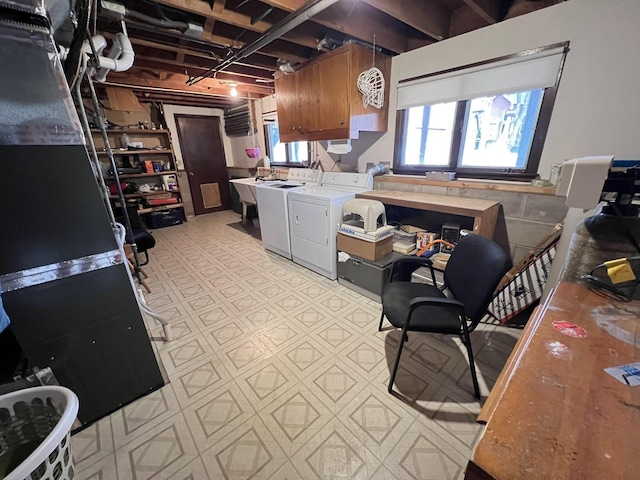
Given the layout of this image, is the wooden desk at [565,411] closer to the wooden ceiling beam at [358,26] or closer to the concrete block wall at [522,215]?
the concrete block wall at [522,215]

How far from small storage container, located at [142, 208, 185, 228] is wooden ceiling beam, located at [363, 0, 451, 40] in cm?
484

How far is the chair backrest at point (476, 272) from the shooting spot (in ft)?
4.10

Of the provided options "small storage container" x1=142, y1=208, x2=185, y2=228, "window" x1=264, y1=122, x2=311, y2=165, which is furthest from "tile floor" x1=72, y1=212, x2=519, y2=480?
"small storage container" x1=142, y1=208, x2=185, y2=228

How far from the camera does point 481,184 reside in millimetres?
2117

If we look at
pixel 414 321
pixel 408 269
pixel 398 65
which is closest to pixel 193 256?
pixel 408 269

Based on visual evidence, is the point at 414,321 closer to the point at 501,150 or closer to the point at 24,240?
the point at 501,150

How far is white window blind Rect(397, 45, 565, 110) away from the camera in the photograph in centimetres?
174

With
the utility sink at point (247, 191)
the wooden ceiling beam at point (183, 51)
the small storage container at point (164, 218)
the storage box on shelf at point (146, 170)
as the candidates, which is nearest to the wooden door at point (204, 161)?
the storage box on shelf at point (146, 170)

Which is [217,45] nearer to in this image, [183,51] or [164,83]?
[183,51]

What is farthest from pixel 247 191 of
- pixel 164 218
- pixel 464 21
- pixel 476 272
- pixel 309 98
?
pixel 476 272

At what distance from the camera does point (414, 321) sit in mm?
1382

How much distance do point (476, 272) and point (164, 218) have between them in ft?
17.5

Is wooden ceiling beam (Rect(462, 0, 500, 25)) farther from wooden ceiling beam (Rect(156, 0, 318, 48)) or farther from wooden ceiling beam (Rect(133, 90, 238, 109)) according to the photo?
wooden ceiling beam (Rect(133, 90, 238, 109))

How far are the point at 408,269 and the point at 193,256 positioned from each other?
2.88 m
